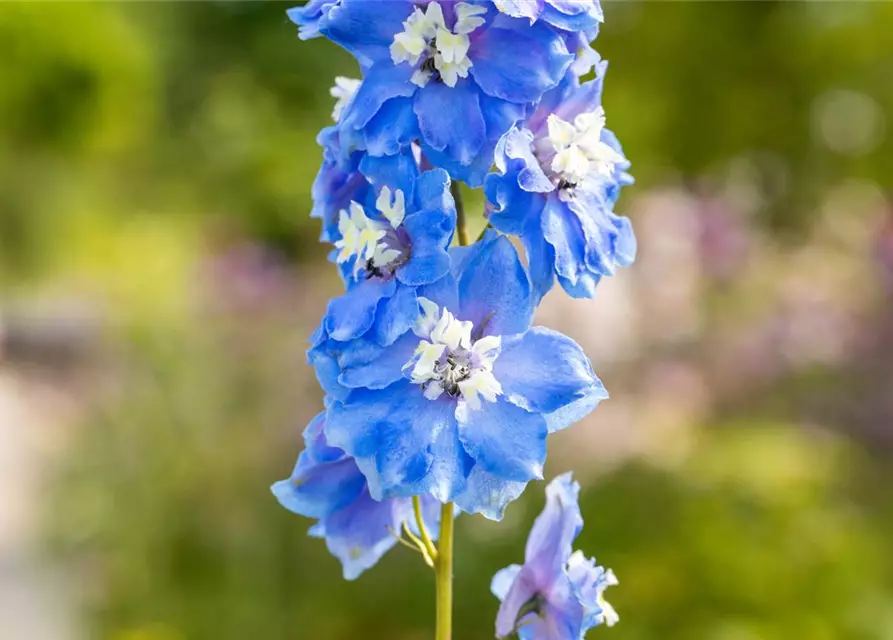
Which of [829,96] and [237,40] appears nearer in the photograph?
[829,96]

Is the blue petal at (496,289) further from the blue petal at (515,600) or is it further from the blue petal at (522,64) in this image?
the blue petal at (515,600)

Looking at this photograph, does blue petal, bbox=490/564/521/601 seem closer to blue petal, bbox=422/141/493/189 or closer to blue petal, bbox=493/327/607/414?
blue petal, bbox=493/327/607/414

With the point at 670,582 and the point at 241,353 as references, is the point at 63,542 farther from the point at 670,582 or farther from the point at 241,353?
the point at 670,582

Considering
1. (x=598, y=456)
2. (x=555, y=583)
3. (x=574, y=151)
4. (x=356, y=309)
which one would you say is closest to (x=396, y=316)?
(x=356, y=309)

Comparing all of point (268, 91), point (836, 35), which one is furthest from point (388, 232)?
point (268, 91)

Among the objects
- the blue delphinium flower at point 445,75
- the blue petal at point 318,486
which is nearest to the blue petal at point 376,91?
the blue delphinium flower at point 445,75

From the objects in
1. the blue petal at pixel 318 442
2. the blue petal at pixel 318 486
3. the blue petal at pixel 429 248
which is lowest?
the blue petal at pixel 318 486

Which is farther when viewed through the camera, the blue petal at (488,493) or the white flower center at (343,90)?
the white flower center at (343,90)
